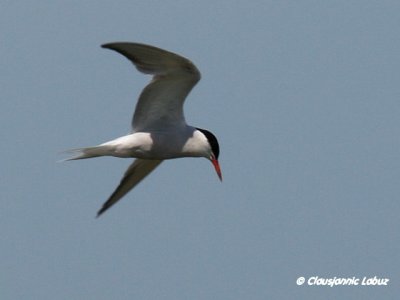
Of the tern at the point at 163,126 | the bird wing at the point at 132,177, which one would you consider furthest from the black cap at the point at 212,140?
the bird wing at the point at 132,177

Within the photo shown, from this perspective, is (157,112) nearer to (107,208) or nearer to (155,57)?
(155,57)

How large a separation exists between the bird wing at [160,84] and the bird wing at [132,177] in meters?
1.12

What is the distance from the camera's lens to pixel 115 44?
10.2 m

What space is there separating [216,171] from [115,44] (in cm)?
219

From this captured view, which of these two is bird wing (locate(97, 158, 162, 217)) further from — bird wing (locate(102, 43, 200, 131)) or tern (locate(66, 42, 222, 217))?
bird wing (locate(102, 43, 200, 131))

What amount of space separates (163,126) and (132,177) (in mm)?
1332

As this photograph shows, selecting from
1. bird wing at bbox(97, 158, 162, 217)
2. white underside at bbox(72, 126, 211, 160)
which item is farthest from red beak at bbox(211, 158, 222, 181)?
bird wing at bbox(97, 158, 162, 217)

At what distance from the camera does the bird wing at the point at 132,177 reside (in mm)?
12445

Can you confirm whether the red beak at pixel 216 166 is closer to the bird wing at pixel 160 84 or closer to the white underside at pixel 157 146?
the white underside at pixel 157 146

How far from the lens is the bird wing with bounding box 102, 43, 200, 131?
34.3 ft

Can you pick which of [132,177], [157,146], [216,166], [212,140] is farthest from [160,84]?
[132,177]

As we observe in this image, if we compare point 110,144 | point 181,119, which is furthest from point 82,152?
point 181,119

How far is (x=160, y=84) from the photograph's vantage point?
433 inches

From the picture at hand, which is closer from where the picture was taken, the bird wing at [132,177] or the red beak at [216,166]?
the red beak at [216,166]
